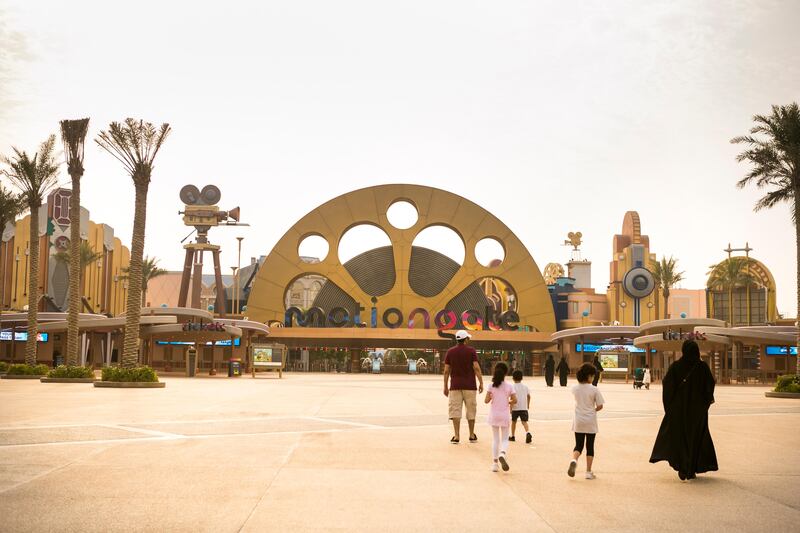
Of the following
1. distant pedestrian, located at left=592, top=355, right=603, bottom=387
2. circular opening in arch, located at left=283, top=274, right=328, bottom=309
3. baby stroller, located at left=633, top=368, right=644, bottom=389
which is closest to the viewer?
distant pedestrian, located at left=592, top=355, right=603, bottom=387

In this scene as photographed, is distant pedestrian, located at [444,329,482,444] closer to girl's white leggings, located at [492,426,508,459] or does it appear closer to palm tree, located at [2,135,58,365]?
girl's white leggings, located at [492,426,508,459]

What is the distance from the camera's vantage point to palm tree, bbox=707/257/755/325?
8988 centimetres

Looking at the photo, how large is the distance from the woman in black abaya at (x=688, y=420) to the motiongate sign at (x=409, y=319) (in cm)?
6557

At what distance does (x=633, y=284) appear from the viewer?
90.9 metres

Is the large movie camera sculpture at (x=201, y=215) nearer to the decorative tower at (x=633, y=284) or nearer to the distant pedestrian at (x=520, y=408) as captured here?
the decorative tower at (x=633, y=284)

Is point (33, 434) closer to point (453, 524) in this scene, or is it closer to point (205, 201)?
point (453, 524)

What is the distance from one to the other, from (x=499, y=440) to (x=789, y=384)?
83.1 ft

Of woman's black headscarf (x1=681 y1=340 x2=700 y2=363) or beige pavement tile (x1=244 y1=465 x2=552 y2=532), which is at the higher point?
woman's black headscarf (x1=681 y1=340 x2=700 y2=363)

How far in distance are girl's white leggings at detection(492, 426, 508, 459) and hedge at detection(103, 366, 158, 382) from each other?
2417 cm

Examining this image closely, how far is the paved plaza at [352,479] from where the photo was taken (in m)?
7.54

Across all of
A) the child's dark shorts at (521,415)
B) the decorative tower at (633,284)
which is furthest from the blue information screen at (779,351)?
the child's dark shorts at (521,415)

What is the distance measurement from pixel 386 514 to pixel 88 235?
80864mm

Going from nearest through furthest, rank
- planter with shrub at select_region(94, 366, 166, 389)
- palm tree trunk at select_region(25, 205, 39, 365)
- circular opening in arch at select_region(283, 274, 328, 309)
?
1. planter with shrub at select_region(94, 366, 166, 389)
2. palm tree trunk at select_region(25, 205, 39, 365)
3. circular opening in arch at select_region(283, 274, 328, 309)

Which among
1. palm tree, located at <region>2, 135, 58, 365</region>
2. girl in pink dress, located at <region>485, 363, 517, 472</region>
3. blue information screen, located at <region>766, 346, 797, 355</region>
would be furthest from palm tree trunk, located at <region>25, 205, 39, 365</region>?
blue information screen, located at <region>766, 346, 797, 355</region>
